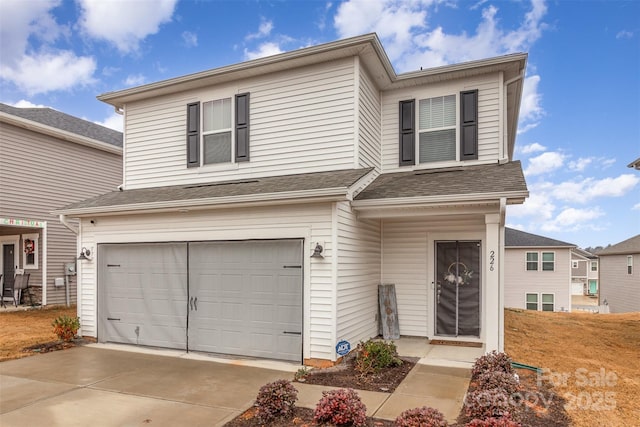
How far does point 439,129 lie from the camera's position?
8508 mm

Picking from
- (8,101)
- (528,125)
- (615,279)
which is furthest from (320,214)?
(615,279)

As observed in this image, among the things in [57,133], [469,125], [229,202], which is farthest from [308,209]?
[57,133]

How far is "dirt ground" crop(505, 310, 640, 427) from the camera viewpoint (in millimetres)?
4586

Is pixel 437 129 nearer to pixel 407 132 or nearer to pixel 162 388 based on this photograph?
pixel 407 132

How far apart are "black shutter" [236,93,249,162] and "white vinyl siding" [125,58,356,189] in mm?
112

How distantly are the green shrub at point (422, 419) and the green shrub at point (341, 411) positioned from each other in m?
0.42

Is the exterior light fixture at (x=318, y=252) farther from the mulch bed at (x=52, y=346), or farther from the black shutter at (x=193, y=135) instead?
the mulch bed at (x=52, y=346)

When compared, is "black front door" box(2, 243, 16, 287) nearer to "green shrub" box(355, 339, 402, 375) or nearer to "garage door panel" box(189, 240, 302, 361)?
"garage door panel" box(189, 240, 302, 361)

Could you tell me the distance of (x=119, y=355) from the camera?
7.38 metres

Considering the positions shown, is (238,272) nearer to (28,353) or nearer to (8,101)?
(28,353)

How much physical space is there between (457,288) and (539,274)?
652 inches

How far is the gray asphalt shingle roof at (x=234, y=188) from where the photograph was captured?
6809mm

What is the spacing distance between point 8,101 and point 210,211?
11885 mm

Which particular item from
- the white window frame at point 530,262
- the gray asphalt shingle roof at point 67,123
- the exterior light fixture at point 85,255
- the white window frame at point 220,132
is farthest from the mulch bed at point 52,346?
the white window frame at point 530,262
